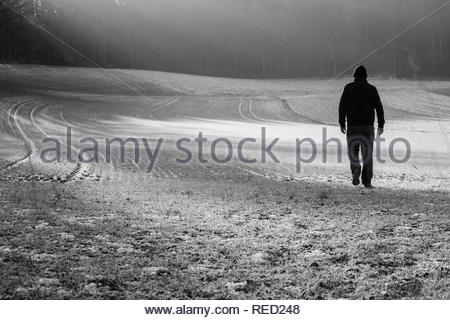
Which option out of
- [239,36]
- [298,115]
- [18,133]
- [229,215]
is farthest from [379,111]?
[239,36]

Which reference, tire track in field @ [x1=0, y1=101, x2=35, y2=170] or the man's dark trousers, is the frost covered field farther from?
the man's dark trousers

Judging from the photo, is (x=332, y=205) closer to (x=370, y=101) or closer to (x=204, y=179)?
(x=370, y=101)

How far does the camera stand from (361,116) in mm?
8859

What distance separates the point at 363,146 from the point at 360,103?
25.9 inches

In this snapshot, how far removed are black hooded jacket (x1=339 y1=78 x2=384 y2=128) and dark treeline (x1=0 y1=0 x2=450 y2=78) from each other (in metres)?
58.4

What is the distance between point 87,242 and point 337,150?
1263cm

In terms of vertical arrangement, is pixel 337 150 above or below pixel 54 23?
below

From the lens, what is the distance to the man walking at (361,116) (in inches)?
346

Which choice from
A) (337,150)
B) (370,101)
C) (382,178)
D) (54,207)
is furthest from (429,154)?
(54,207)

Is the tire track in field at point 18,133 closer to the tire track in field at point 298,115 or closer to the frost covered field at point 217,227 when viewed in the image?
the frost covered field at point 217,227

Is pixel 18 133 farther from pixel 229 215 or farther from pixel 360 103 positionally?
pixel 229 215

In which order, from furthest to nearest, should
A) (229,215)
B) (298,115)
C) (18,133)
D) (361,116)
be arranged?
(298,115) → (18,133) → (361,116) → (229,215)

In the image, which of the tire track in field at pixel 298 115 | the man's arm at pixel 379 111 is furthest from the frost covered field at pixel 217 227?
the tire track in field at pixel 298 115
